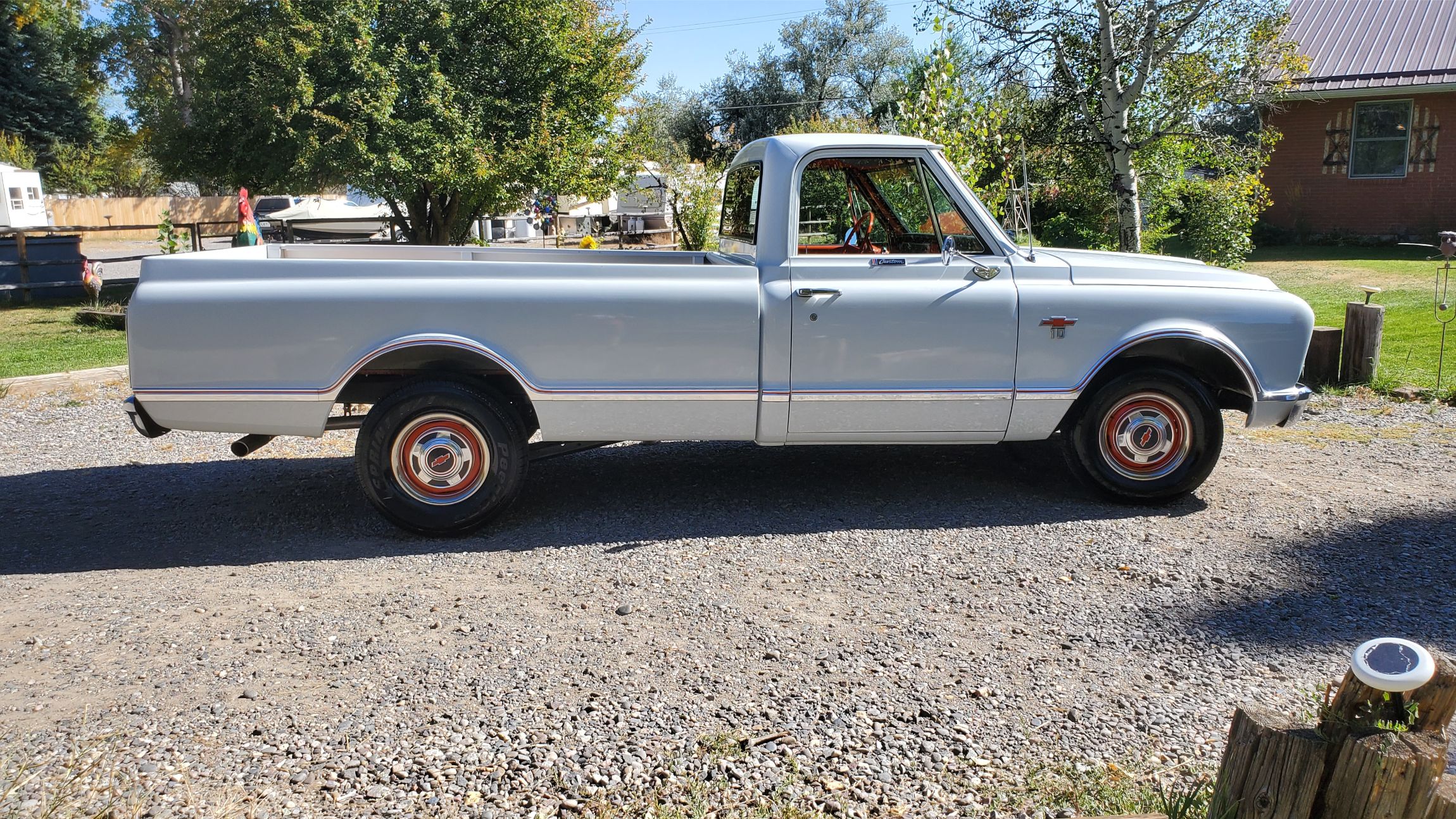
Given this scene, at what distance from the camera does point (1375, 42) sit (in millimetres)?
21156

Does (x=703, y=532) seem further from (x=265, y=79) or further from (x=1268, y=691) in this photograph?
(x=265, y=79)

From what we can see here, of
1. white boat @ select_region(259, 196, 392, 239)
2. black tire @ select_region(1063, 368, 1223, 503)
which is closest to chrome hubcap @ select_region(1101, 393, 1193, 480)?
black tire @ select_region(1063, 368, 1223, 503)

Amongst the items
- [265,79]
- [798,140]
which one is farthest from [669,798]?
[265,79]

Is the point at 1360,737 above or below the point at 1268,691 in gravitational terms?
above

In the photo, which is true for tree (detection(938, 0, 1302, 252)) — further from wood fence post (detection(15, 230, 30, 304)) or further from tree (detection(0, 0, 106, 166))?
tree (detection(0, 0, 106, 166))

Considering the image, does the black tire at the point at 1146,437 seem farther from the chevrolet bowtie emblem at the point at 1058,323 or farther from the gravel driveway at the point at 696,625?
the chevrolet bowtie emblem at the point at 1058,323

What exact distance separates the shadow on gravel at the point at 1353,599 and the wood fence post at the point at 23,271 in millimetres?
17940

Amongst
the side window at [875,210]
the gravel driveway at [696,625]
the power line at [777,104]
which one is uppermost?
the power line at [777,104]

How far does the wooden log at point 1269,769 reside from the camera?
89.0 inches

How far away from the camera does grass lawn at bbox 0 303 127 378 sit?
1055cm

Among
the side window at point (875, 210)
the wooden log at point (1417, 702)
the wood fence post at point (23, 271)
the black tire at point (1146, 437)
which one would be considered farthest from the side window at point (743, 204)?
the wood fence post at point (23, 271)

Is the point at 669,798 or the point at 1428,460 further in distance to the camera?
the point at 1428,460

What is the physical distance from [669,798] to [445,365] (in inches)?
117

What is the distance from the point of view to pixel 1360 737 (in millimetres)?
2219
